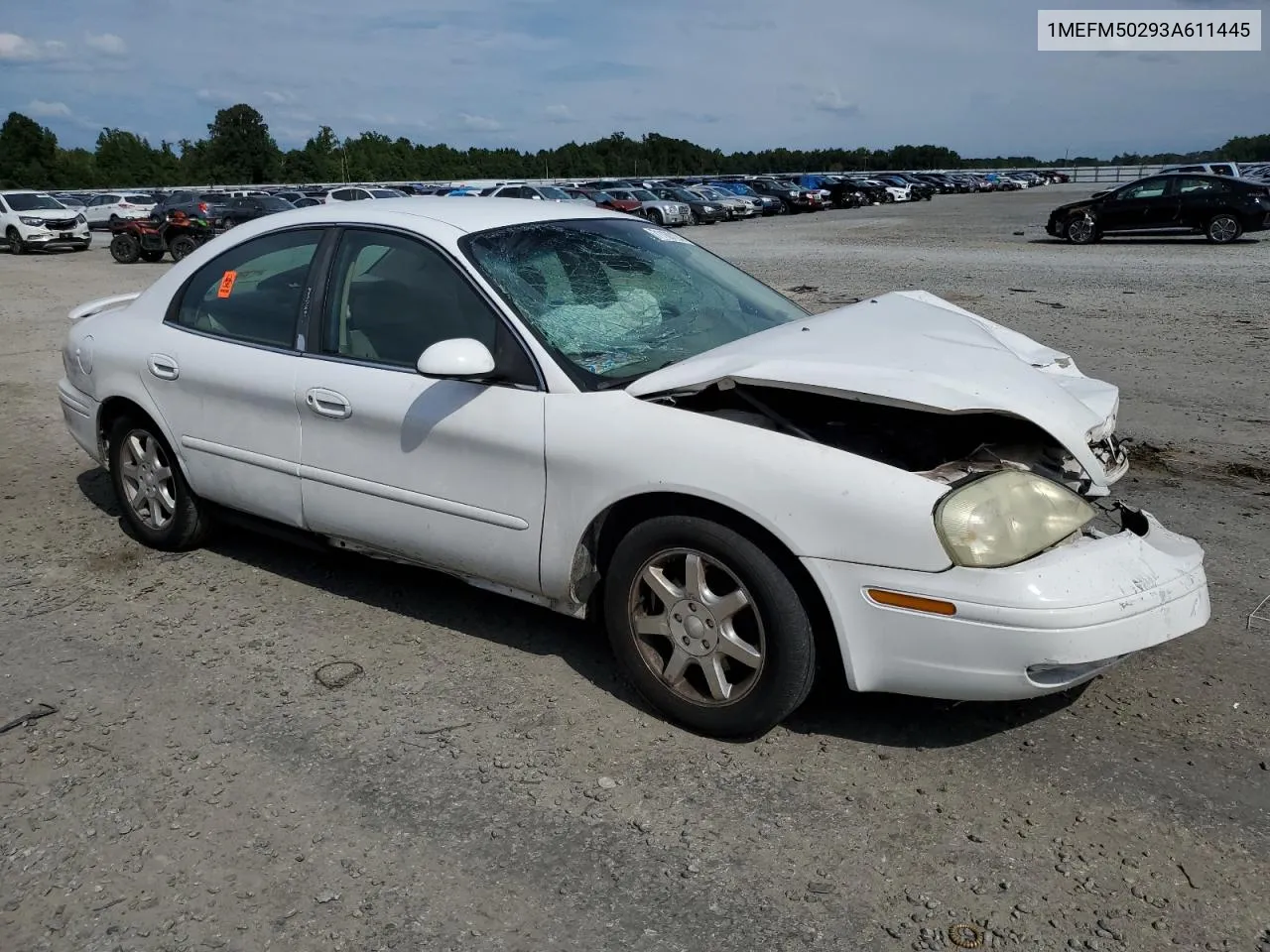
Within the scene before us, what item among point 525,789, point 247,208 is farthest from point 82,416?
point 247,208

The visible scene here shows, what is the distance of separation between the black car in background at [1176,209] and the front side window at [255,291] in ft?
73.9

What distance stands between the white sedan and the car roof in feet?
0.08

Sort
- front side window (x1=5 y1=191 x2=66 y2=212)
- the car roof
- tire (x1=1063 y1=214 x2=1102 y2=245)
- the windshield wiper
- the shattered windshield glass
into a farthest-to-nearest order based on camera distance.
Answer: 1. front side window (x1=5 y1=191 x2=66 y2=212)
2. tire (x1=1063 y1=214 x2=1102 y2=245)
3. the car roof
4. the shattered windshield glass
5. the windshield wiper

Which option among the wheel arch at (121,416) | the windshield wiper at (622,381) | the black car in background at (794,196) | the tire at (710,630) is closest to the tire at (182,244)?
the wheel arch at (121,416)

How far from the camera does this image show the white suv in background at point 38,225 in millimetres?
30953

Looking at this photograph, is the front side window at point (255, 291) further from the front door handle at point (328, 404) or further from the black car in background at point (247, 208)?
the black car in background at point (247, 208)

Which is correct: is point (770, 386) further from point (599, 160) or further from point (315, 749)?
point (599, 160)

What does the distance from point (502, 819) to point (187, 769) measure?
1.02 meters

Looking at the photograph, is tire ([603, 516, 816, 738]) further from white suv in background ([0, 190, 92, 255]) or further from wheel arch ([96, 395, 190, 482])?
white suv in background ([0, 190, 92, 255])

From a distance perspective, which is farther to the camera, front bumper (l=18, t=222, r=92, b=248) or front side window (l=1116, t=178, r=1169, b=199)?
front bumper (l=18, t=222, r=92, b=248)

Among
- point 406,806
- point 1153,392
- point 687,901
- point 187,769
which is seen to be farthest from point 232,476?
point 1153,392

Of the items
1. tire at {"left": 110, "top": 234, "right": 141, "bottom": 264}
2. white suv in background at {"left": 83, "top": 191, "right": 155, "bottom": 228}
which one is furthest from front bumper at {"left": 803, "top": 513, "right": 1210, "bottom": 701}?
white suv in background at {"left": 83, "top": 191, "right": 155, "bottom": 228}

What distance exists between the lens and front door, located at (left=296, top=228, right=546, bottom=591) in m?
3.62

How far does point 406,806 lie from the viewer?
306 centimetres
